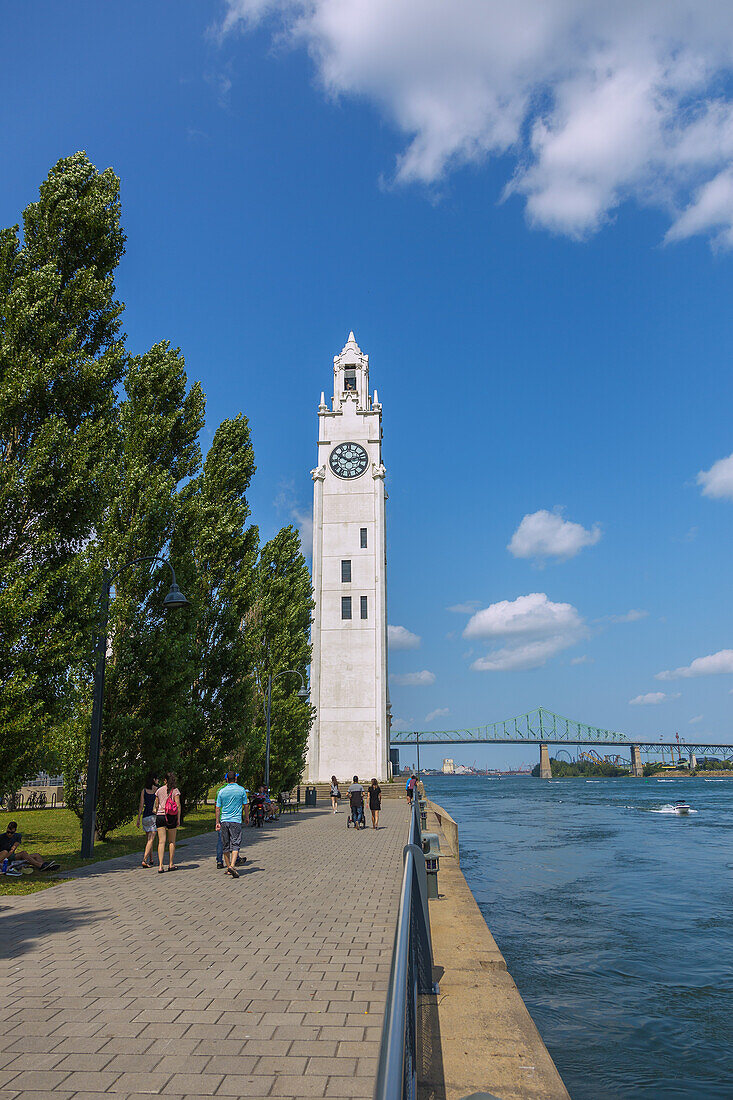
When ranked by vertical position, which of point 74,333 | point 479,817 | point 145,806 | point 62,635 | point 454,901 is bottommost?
point 479,817

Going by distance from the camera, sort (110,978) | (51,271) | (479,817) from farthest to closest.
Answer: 1. (479,817)
2. (51,271)
3. (110,978)

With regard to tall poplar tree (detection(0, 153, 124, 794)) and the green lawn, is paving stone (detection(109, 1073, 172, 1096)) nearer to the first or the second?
the green lawn

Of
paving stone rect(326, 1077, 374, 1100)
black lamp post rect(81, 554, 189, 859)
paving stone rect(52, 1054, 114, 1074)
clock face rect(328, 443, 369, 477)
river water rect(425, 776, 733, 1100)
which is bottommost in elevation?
river water rect(425, 776, 733, 1100)

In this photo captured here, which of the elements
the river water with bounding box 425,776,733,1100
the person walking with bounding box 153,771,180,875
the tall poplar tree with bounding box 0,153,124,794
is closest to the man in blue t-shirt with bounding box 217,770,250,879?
the person walking with bounding box 153,771,180,875

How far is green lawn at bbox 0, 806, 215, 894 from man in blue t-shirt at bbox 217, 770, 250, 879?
3.05 meters

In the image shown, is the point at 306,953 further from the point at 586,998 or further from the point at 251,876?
the point at 586,998

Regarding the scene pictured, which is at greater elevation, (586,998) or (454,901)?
(454,901)

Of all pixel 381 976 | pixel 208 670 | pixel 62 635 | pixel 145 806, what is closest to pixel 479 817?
pixel 208 670

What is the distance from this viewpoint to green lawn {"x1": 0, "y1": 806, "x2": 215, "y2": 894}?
42.7 ft

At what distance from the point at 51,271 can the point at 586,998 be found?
1821 cm

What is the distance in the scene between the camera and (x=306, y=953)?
305 inches

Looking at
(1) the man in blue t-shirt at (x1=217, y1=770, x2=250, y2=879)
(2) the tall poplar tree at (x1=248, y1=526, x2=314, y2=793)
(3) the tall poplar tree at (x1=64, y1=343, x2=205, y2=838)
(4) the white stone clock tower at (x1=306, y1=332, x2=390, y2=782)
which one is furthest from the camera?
(4) the white stone clock tower at (x1=306, y1=332, x2=390, y2=782)

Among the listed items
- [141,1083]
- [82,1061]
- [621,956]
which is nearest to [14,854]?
[82,1061]

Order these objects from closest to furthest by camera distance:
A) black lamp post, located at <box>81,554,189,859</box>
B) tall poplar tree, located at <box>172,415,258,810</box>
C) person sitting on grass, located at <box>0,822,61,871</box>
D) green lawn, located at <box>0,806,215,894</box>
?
green lawn, located at <box>0,806,215,894</box>
person sitting on grass, located at <box>0,822,61,871</box>
black lamp post, located at <box>81,554,189,859</box>
tall poplar tree, located at <box>172,415,258,810</box>
